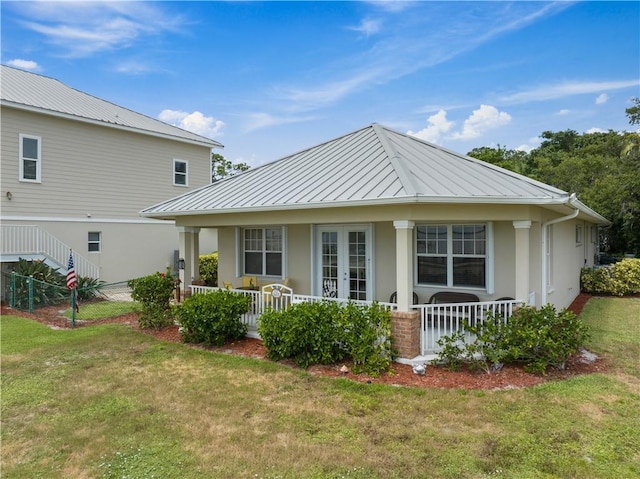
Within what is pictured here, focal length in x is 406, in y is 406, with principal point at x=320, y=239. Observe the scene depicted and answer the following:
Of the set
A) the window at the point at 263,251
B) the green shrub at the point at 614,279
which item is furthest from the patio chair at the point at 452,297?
the green shrub at the point at 614,279

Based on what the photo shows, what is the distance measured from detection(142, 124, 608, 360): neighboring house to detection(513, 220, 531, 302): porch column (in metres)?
0.02

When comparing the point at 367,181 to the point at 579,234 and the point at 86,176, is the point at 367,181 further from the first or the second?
the point at 86,176

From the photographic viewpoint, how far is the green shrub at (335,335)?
21.7ft

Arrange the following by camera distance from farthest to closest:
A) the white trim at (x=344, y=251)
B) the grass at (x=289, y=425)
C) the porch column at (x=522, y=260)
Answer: the white trim at (x=344, y=251), the porch column at (x=522, y=260), the grass at (x=289, y=425)

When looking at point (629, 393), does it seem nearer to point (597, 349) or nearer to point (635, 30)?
point (597, 349)

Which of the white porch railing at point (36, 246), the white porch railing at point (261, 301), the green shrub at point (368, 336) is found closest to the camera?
the green shrub at point (368, 336)

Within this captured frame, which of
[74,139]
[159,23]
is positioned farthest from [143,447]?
[74,139]

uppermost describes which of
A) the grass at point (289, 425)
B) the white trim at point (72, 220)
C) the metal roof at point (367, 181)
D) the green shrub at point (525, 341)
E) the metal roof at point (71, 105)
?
the metal roof at point (71, 105)

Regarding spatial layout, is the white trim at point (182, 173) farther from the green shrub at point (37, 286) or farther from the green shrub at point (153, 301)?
the green shrub at point (153, 301)

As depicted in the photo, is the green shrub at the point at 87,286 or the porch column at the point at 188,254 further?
the green shrub at the point at 87,286

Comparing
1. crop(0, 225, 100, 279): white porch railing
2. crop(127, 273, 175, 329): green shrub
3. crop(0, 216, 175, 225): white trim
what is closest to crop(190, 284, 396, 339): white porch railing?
crop(127, 273, 175, 329): green shrub

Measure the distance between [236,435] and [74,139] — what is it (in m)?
15.1

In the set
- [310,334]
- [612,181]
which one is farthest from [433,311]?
[612,181]

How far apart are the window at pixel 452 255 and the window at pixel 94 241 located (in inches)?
515
